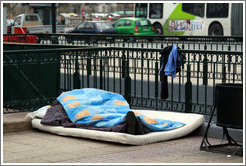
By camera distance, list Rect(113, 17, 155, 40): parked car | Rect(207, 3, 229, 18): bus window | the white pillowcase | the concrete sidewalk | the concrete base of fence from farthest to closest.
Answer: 1. Rect(113, 17, 155, 40): parked car
2. Rect(207, 3, 229, 18): bus window
3. the white pillowcase
4. the concrete base of fence
5. the concrete sidewalk

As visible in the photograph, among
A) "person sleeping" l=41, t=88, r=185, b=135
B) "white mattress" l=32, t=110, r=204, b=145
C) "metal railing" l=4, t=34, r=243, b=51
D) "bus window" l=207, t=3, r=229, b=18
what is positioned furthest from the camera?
"bus window" l=207, t=3, r=229, b=18

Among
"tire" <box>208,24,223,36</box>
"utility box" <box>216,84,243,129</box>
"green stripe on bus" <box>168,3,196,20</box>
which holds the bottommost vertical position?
"utility box" <box>216,84,243,129</box>

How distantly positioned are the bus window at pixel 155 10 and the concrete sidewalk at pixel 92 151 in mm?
37091

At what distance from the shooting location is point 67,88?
11141mm

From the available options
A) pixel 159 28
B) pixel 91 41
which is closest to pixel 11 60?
pixel 91 41

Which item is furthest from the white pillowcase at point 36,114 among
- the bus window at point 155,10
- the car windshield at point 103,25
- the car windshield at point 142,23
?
the bus window at point 155,10

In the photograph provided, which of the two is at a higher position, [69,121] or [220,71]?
[220,71]

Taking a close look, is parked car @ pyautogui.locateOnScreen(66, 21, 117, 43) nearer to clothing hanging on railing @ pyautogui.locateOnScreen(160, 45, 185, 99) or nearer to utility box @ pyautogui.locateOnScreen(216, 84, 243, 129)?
clothing hanging on railing @ pyautogui.locateOnScreen(160, 45, 185, 99)

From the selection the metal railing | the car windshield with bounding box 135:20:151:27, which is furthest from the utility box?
the car windshield with bounding box 135:20:151:27

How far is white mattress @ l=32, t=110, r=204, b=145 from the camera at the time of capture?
801cm

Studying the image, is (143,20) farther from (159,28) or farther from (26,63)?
(26,63)

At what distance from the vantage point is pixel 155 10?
45969 millimetres

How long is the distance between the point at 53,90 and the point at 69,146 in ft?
8.55

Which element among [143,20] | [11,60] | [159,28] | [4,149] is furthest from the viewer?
[159,28]
